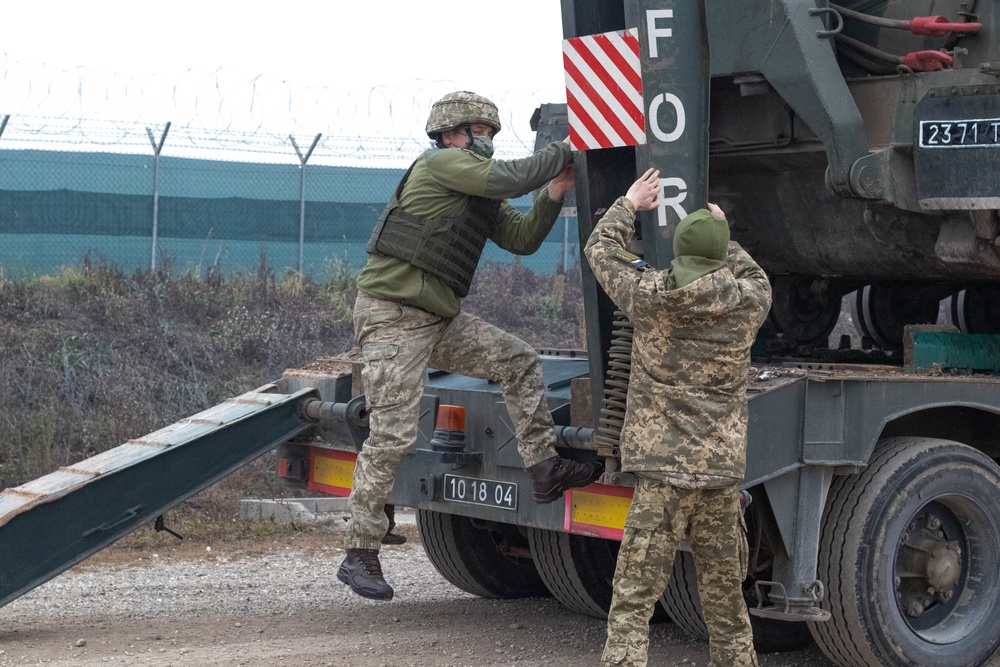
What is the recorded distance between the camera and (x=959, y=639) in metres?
5.45

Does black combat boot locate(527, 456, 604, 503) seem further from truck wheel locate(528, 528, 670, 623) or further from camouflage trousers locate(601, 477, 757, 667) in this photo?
truck wheel locate(528, 528, 670, 623)

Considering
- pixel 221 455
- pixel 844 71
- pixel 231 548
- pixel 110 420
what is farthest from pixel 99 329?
A: pixel 844 71

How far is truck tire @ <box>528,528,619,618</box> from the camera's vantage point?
6152 mm

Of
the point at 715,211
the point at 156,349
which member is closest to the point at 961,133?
the point at 715,211

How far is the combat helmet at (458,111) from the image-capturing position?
5.34 m

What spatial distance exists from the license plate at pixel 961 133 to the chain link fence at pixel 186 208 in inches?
329

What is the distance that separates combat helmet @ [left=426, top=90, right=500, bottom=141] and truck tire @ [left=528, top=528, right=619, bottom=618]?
6.39ft

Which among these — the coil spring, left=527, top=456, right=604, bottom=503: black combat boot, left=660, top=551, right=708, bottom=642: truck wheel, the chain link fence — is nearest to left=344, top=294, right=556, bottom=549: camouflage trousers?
left=527, top=456, right=604, bottom=503: black combat boot

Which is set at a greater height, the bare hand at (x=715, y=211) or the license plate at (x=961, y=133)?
the license plate at (x=961, y=133)

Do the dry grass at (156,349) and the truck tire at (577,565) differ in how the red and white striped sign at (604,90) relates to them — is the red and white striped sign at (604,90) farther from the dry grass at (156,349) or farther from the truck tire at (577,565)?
the dry grass at (156,349)

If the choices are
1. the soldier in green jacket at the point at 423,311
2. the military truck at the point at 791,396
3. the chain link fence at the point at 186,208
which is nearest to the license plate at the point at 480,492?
the military truck at the point at 791,396

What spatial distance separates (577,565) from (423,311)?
152 centimetres

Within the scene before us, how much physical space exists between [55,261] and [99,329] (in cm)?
177

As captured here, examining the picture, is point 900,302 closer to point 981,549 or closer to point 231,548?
point 981,549
